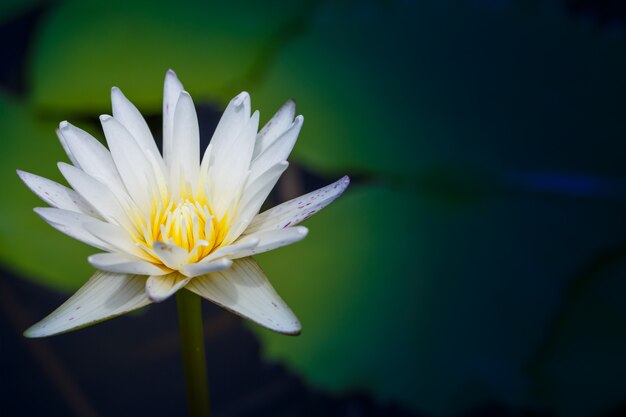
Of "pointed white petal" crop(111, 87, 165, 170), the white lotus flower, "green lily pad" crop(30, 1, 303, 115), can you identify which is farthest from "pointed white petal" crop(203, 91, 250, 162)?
"green lily pad" crop(30, 1, 303, 115)

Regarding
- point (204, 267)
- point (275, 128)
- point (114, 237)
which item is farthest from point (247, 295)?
point (275, 128)

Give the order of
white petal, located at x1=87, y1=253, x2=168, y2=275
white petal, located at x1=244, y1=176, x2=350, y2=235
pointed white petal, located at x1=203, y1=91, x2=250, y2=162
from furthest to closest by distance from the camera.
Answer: pointed white petal, located at x1=203, y1=91, x2=250, y2=162, white petal, located at x1=244, y1=176, x2=350, y2=235, white petal, located at x1=87, y1=253, x2=168, y2=275

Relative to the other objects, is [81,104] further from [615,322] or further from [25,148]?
[615,322]

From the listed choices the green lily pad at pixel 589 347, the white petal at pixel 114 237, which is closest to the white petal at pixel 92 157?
the white petal at pixel 114 237

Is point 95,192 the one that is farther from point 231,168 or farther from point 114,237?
point 231,168

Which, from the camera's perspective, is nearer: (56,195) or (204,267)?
(204,267)

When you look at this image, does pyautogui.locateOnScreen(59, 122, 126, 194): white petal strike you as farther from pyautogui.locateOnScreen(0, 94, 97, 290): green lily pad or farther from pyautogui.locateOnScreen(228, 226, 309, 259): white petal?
pyautogui.locateOnScreen(0, 94, 97, 290): green lily pad
